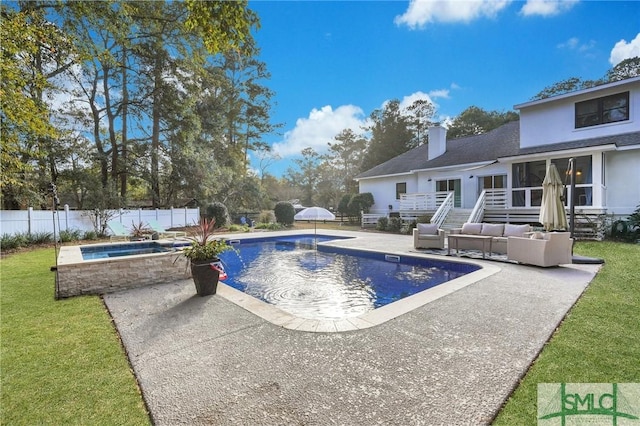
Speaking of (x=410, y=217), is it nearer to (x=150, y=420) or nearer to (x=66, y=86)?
(x=150, y=420)

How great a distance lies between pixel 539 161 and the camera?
14.4 meters

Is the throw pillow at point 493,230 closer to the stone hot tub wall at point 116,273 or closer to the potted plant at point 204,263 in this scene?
the potted plant at point 204,263

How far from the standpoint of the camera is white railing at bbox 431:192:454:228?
49.2 ft

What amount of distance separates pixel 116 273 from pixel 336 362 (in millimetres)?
5277

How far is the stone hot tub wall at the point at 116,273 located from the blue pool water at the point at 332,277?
147 centimetres

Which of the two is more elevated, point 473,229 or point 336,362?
point 473,229

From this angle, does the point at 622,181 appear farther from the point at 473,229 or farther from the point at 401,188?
the point at 401,188

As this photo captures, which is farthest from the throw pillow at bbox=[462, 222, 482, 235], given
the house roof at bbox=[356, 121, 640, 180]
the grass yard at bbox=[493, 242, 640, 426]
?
the house roof at bbox=[356, 121, 640, 180]

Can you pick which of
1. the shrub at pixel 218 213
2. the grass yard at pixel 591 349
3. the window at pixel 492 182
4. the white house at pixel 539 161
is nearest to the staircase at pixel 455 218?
the white house at pixel 539 161

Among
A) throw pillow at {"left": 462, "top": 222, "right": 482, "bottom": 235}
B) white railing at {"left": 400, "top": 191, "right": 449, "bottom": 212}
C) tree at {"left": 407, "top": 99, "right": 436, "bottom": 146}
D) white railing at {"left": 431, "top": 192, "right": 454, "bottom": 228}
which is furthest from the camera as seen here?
tree at {"left": 407, "top": 99, "right": 436, "bottom": 146}

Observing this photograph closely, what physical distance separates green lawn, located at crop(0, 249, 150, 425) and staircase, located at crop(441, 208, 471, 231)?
14.7 metres

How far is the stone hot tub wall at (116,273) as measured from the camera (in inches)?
214

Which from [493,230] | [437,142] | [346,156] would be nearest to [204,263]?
[493,230]

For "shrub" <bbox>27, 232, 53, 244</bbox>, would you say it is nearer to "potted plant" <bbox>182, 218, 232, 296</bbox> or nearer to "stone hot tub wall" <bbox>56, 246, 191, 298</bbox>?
"stone hot tub wall" <bbox>56, 246, 191, 298</bbox>
